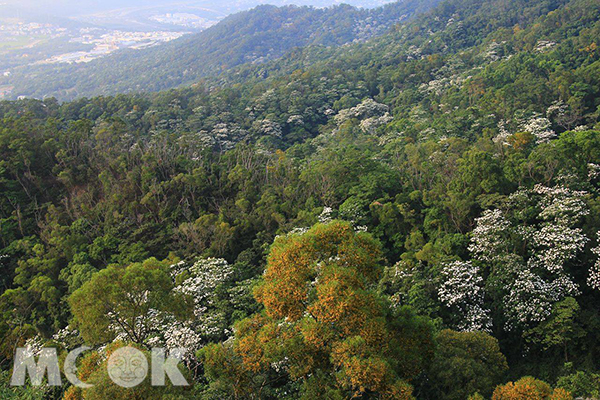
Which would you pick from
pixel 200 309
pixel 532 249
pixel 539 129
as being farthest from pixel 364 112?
pixel 200 309

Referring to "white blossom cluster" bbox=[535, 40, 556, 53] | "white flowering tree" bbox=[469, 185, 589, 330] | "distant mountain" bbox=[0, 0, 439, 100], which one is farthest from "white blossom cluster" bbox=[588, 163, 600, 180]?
"distant mountain" bbox=[0, 0, 439, 100]

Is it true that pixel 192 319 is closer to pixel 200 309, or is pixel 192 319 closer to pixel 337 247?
pixel 200 309

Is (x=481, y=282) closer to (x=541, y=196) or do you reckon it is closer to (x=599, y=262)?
(x=599, y=262)

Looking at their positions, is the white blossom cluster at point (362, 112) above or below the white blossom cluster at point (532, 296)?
below

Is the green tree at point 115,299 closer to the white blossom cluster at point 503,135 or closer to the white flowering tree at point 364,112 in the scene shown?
the white blossom cluster at point 503,135

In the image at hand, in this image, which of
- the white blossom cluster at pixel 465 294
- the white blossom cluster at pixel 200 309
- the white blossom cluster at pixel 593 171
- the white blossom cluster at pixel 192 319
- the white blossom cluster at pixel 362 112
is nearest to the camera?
the white blossom cluster at pixel 192 319

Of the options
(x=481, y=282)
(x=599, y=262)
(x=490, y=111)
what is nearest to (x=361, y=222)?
(x=481, y=282)

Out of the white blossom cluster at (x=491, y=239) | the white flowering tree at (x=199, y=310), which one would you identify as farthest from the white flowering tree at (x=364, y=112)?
the white flowering tree at (x=199, y=310)
